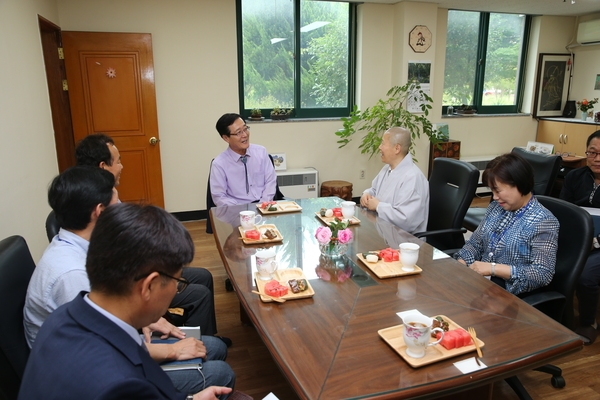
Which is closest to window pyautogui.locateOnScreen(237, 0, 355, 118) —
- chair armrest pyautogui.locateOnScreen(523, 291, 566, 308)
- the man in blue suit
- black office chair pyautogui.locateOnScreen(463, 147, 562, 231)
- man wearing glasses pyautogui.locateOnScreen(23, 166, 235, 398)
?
black office chair pyautogui.locateOnScreen(463, 147, 562, 231)

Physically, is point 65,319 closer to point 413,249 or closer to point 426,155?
point 413,249

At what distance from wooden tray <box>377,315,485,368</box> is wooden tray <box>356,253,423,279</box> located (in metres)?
0.38

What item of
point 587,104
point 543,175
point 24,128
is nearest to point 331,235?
point 24,128

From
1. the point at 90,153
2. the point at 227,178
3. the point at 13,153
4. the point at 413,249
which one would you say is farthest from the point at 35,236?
the point at 413,249

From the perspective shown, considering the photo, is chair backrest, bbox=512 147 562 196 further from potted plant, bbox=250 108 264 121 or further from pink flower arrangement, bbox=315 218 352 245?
potted plant, bbox=250 108 264 121

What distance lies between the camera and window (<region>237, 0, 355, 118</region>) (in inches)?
187

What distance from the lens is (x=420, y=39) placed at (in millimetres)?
4953

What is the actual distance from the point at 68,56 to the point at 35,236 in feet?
7.00

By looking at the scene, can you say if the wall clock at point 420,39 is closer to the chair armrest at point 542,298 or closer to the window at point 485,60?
the window at point 485,60

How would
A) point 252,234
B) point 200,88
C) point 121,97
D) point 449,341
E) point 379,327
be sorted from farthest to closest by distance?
→ point 200,88
point 121,97
point 252,234
point 379,327
point 449,341

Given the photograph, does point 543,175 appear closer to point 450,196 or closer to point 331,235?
point 450,196

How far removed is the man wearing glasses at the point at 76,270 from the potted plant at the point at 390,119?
12.3 feet

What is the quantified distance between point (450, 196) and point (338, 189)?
223 cm

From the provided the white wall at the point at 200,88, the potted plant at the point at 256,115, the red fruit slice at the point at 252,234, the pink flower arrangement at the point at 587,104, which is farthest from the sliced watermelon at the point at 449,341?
the pink flower arrangement at the point at 587,104
